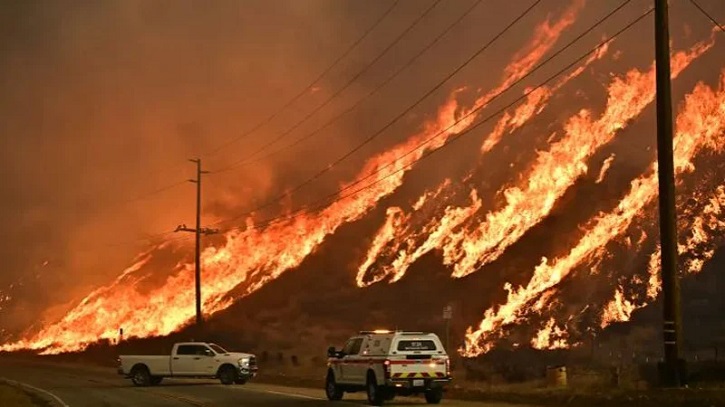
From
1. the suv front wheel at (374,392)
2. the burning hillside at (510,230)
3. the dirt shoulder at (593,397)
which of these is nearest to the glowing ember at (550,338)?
the burning hillside at (510,230)

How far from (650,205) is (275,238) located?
4623cm

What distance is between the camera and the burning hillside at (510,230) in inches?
2672

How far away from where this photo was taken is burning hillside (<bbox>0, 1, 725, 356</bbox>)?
6788cm

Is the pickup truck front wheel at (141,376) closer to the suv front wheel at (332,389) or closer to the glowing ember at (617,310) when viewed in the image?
the suv front wheel at (332,389)

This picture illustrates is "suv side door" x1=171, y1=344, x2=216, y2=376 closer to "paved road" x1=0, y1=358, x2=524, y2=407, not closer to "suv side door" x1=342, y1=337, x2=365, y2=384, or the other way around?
"paved road" x1=0, y1=358, x2=524, y2=407

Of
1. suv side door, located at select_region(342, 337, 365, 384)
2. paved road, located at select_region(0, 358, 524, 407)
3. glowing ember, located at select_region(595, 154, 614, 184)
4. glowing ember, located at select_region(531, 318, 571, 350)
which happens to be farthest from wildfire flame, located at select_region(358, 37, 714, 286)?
suv side door, located at select_region(342, 337, 365, 384)

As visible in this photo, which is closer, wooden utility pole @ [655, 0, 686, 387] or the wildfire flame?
wooden utility pole @ [655, 0, 686, 387]

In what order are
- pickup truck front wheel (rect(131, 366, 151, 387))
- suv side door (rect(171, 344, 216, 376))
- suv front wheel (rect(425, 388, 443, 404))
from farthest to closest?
suv side door (rect(171, 344, 216, 376)), pickup truck front wheel (rect(131, 366, 151, 387)), suv front wheel (rect(425, 388, 443, 404))

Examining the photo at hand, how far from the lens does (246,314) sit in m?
89.6

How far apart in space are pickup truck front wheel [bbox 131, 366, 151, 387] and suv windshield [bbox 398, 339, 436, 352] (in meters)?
22.1

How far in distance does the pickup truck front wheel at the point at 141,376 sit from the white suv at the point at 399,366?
19489 millimetres

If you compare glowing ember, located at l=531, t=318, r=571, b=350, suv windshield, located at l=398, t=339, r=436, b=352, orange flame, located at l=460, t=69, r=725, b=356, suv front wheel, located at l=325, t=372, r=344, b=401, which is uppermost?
orange flame, located at l=460, t=69, r=725, b=356

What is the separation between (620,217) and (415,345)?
4882cm

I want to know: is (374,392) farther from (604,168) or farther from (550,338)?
(604,168)
